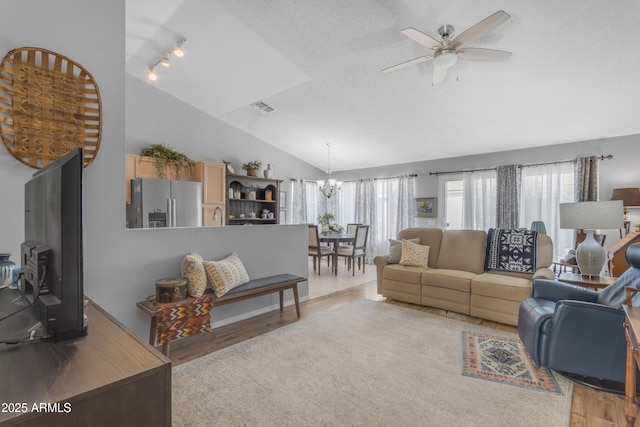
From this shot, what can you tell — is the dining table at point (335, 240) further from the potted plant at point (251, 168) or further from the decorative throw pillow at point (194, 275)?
the decorative throw pillow at point (194, 275)

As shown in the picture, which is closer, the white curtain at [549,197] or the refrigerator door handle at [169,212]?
the refrigerator door handle at [169,212]

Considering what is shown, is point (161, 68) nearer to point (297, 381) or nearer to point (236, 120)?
point (236, 120)

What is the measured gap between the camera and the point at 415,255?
3967 mm

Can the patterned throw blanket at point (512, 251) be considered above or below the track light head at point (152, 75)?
below

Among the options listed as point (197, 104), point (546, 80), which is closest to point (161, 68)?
point (197, 104)

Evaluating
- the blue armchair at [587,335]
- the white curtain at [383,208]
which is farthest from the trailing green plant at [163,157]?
the blue armchair at [587,335]

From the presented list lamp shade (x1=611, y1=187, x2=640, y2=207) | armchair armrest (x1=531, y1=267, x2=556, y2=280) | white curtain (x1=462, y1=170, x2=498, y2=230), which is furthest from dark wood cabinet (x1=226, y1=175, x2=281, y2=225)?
lamp shade (x1=611, y1=187, x2=640, y2=207)

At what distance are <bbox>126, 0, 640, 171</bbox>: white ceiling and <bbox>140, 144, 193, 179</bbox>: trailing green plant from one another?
3.34 feet

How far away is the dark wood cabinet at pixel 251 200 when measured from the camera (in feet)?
19.6

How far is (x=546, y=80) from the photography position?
3432mm

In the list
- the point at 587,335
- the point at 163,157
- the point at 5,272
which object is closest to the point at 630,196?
the point at 587,335

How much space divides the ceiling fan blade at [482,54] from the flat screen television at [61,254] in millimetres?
2973

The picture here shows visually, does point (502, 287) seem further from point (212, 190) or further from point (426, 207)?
point (212, 190)

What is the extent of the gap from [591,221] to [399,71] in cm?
253
